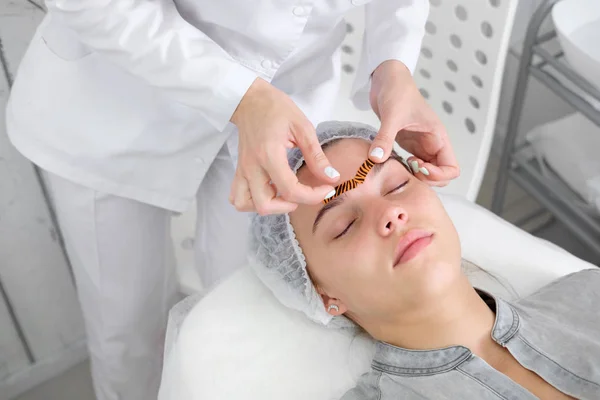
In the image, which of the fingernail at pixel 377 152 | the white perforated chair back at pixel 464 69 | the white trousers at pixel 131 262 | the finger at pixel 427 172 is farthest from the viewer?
the white perforated chair back at pixel 464 69

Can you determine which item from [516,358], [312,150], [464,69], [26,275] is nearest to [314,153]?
[312,150]

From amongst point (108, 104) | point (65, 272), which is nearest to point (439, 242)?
point (108, 104)

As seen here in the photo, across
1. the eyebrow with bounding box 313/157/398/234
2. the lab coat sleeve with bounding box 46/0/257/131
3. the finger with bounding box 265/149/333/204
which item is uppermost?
the lab coat sleeve with bounding box 46/0/257/131

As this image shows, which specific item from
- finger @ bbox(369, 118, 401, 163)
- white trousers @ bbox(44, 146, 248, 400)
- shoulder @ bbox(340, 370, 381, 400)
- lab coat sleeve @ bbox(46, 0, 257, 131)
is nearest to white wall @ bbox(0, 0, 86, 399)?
white trousers @ bbox(44, 146, 248, 400)

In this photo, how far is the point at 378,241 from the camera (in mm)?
1017

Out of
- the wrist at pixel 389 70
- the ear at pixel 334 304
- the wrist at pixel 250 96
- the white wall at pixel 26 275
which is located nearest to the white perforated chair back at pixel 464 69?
the wrist at pixel 389 70

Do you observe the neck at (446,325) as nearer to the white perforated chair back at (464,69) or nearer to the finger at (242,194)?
the finger at (242,194)

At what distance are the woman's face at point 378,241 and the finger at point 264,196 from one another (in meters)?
0.18

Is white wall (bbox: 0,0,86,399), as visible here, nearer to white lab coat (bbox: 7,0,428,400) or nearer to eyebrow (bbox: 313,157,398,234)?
white lab coat (bbox: 7,0,428,400)

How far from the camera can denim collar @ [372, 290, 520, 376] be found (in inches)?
40.9

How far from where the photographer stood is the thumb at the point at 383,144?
0.97 m

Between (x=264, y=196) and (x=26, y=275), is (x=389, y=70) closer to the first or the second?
(x=264, y=196)

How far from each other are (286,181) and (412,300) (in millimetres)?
321

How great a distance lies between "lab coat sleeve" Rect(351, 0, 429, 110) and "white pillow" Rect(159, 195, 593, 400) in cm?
42
